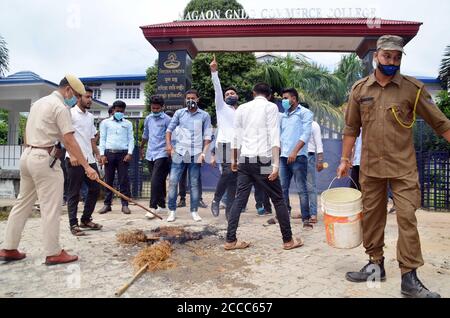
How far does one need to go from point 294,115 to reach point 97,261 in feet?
11.1

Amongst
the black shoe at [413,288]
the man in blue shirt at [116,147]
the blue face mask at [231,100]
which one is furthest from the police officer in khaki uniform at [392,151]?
the man in blue shirt at [116,147]

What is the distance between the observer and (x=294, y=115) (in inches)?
200

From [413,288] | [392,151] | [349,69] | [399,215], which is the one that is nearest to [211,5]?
[349,69]

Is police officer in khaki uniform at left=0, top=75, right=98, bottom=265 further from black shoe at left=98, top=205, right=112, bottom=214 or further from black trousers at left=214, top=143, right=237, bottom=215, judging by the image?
black shoe at left=98, top=205, right=112, bottom=214

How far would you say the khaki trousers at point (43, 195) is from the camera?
3.13 metres

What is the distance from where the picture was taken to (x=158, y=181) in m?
5.54

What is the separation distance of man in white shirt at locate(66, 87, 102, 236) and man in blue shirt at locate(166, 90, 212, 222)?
1.13 m

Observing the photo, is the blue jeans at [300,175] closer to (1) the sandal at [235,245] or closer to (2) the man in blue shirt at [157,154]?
(1) the sandal at [235,245]

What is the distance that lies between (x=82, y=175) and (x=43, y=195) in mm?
1335

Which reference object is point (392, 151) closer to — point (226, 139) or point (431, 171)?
point (226, 139)

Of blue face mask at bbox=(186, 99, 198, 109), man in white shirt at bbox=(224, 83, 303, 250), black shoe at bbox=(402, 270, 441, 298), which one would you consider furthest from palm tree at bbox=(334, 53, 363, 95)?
black shoe at bbox=(402, 270, 441, 298)

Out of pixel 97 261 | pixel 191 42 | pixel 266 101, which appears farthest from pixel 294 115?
pixel 191 42

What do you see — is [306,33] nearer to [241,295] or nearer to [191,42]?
[191,42]

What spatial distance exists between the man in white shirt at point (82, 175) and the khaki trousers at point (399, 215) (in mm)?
3475
